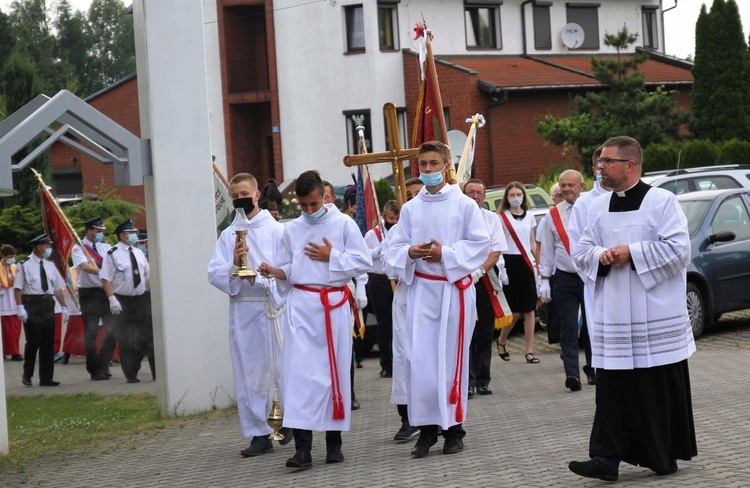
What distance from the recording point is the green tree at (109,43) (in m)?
87.7

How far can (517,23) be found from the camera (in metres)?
43.1

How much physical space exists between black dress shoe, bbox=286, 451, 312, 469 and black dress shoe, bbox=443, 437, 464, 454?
0.94 metres

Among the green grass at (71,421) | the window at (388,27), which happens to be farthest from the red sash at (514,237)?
the window at (388,27)

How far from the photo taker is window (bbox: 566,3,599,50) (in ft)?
147

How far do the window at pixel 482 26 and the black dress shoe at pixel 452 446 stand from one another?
110 ft

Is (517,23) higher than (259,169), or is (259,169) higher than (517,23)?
(517,23)

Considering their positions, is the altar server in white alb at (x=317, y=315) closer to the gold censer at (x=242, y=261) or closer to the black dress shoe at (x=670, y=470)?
the gold censer at (x=242, y=261)

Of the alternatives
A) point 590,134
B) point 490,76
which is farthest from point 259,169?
point 590,134

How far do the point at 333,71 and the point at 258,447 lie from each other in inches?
1231

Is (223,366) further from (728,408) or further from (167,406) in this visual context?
(728,408)

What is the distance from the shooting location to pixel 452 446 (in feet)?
29.5

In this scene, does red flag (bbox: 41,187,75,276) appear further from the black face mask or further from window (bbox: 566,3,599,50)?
window (bbox: 566,3,599,50)

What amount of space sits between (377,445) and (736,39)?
33394 millimetres

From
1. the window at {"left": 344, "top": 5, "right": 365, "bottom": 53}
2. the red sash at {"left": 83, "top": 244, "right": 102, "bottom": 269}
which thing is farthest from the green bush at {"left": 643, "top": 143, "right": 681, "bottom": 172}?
the red sash at {"left": 83, "top": 244, "right": 102, "bottom": 269}
